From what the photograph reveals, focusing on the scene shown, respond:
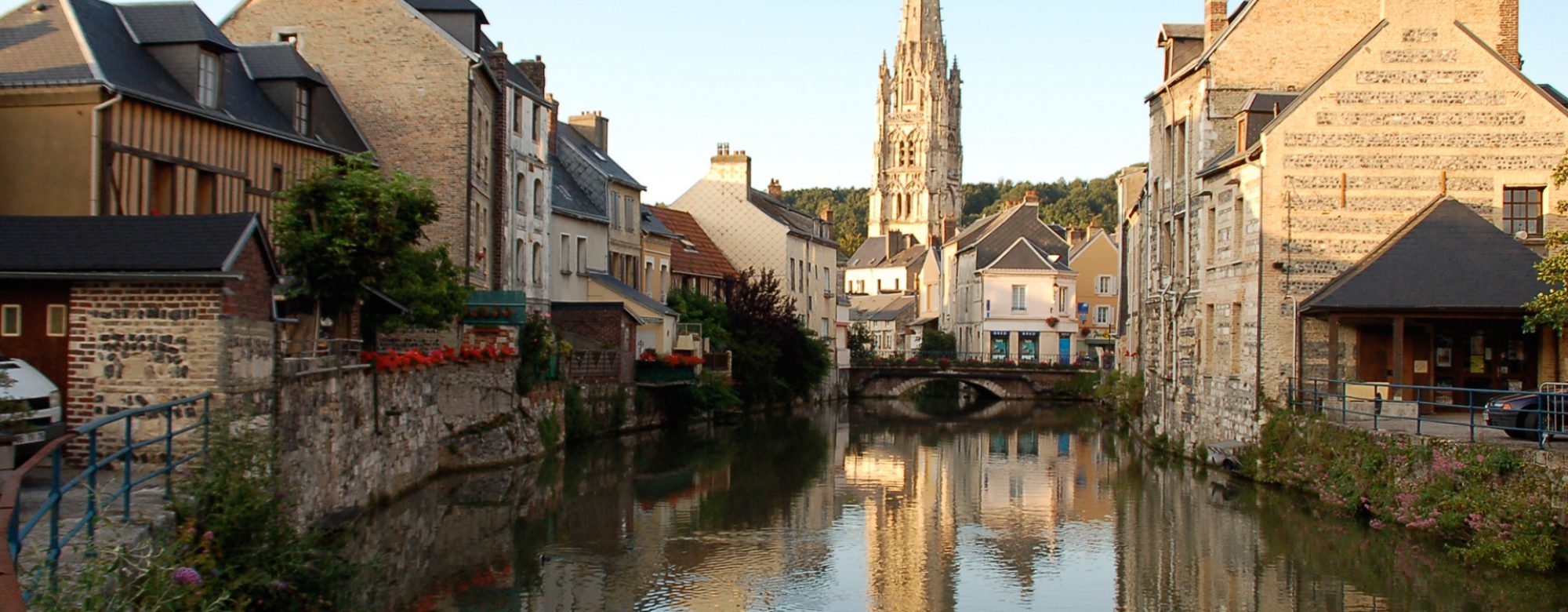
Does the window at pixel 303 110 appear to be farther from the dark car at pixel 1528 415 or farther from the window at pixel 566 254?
the dark car at pixel 1528 415

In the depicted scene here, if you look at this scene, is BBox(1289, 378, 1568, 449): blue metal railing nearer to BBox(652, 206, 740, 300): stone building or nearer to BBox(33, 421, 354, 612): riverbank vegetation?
BBox(33, 421, 354, 612): riverbank vegetation

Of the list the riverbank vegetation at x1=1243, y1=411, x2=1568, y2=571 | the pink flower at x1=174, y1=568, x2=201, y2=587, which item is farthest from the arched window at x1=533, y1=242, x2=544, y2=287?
the pink flower at x1=174, y1=568, x2=201, y2=587

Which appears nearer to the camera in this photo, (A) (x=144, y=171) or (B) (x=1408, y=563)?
(B) (x=1408, y=563)

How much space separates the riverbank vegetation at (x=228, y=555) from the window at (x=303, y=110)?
11860 millimetres

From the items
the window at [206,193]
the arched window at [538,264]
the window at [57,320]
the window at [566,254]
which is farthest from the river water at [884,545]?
the window at [566,254]

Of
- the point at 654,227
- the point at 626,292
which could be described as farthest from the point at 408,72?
the point at 654,227

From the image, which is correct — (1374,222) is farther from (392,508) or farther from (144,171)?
(144,171)

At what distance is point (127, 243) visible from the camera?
1293 cm

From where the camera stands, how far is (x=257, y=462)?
11.4m

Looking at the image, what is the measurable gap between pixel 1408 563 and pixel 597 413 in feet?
62.0

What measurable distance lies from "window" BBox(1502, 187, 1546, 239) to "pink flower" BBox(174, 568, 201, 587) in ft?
68.1

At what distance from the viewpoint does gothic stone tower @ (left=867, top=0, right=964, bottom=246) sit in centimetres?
12131

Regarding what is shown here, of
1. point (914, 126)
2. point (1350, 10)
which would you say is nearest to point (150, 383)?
point (1350, 10)

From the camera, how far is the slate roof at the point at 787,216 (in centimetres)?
5356
